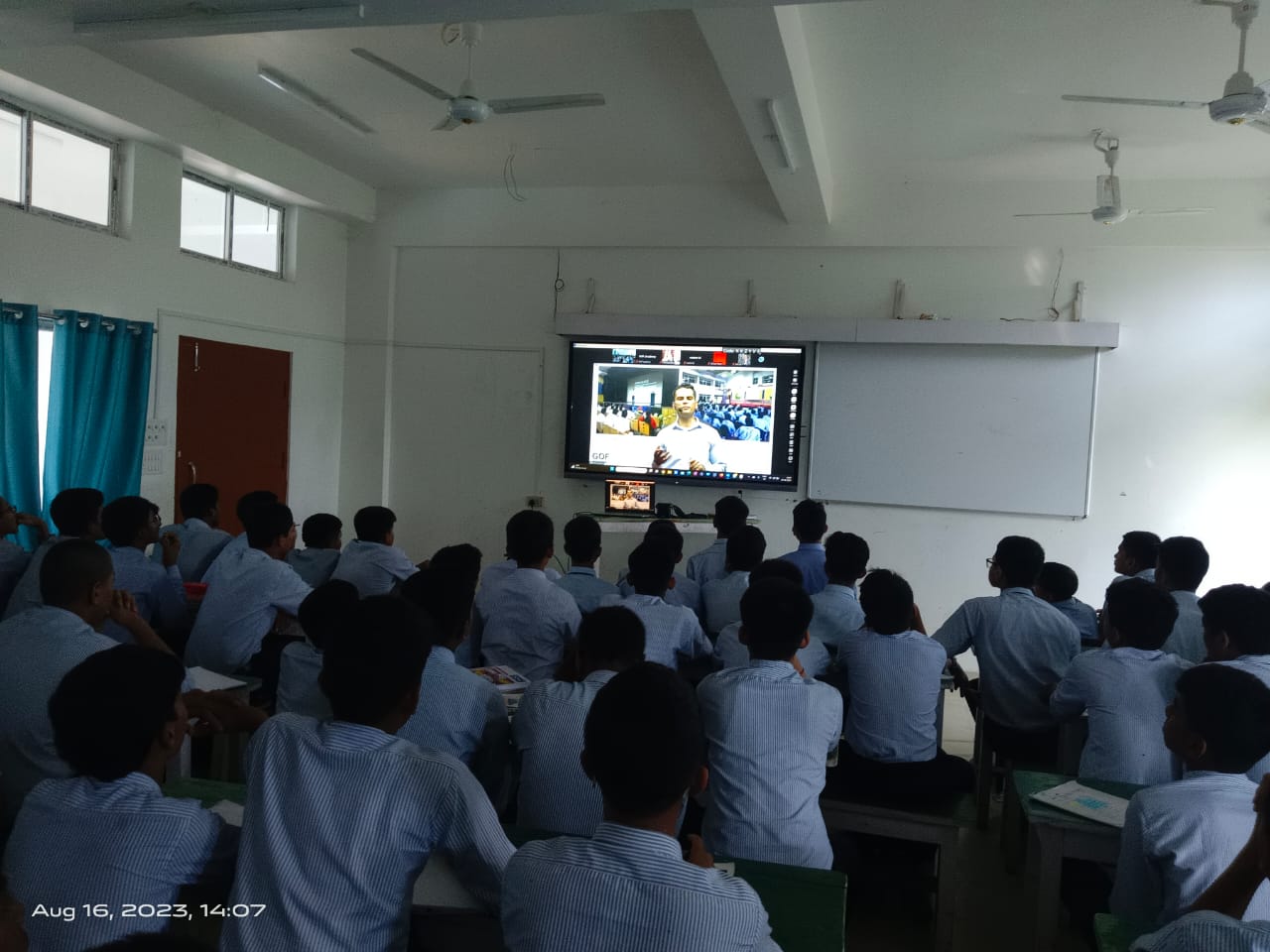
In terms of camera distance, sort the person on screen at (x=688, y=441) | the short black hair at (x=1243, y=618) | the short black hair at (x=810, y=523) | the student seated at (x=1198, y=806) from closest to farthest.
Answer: the student seated at (x=1198, y=806) < the short black hair at (x=1243, y=618) < the short black hair at (x=810, y=523) < the person on screen at (x=688, y=441)

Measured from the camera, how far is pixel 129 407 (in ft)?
18.9

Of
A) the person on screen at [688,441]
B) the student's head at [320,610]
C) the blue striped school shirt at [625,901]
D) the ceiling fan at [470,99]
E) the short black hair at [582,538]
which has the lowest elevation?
the blue striped school shirt at [625,901]

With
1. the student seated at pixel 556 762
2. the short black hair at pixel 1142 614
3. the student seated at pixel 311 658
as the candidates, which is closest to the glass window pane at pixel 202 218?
the student seated at pixel 311 658

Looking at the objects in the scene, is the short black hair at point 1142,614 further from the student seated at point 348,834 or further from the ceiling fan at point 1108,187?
the ceiling fan at point 1108,187

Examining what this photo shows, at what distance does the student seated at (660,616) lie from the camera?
10.6 ft

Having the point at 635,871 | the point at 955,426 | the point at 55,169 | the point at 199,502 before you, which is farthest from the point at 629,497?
the point at 635,871

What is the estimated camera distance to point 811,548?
15.3 feet

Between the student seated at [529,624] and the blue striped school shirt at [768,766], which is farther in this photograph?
the student seated at [529,624]

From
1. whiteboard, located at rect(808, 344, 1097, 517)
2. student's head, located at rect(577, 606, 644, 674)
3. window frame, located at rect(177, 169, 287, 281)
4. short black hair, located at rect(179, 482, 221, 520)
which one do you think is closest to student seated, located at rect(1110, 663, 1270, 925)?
student's head, located at rect(577, 606, 644, 674)

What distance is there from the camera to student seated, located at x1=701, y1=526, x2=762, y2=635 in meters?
3.96

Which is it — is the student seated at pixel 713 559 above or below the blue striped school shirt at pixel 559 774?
above

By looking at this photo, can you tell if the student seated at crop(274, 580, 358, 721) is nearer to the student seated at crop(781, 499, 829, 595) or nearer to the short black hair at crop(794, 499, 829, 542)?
the student seated at crop(781, 499, 829, 595)

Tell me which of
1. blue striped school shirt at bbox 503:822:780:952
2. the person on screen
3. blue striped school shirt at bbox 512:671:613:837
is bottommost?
blue striped school shirt at bbox 512:671:613:837

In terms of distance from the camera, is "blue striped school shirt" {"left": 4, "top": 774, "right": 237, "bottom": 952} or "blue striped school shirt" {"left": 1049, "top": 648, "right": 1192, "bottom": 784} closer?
"blue striped school shirt" {"left": 4, "top": 774, "right": 237, "bottom": 952}
